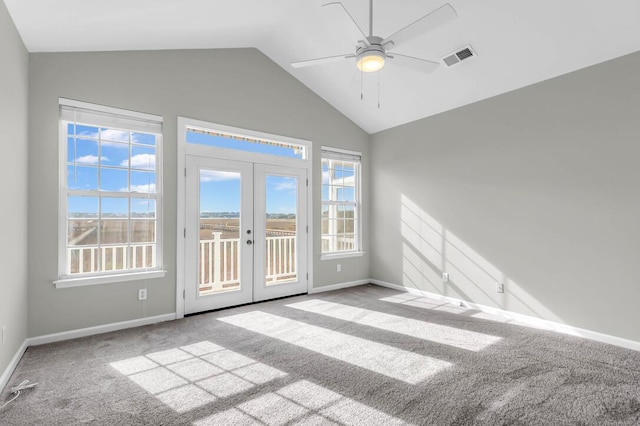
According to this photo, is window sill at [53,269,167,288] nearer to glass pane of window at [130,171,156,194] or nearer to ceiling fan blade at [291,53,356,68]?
glass pane of window at [130,171,156,194]

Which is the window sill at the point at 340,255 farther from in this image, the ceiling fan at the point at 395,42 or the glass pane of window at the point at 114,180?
the ceiling fan at the point at 395,42

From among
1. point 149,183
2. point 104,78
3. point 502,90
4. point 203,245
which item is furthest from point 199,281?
point 502,90

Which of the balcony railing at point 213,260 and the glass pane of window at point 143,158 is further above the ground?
the glass pane of window at point 143,158

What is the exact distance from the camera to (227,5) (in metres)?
3.26

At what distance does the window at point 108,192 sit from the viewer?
10.8ft

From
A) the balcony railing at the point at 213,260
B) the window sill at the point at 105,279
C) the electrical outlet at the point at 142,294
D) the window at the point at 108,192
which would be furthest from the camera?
the electrical outlet at the point at 142,294

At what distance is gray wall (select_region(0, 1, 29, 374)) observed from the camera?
236 cm

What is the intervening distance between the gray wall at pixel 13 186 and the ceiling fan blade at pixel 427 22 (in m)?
2.92

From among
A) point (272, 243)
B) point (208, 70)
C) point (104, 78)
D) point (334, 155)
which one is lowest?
point (272, 243)

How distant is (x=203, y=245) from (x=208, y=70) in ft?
7.46

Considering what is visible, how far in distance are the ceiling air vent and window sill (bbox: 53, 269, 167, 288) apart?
4165mm

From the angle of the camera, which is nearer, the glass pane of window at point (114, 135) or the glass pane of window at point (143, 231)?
the glass pane of window at point (114, 135)

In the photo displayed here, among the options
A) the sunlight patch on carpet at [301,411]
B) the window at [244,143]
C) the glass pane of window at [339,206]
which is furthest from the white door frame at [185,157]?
the sunlight patch on carpet at [301,411]

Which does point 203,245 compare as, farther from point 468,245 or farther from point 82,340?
point 468,245
